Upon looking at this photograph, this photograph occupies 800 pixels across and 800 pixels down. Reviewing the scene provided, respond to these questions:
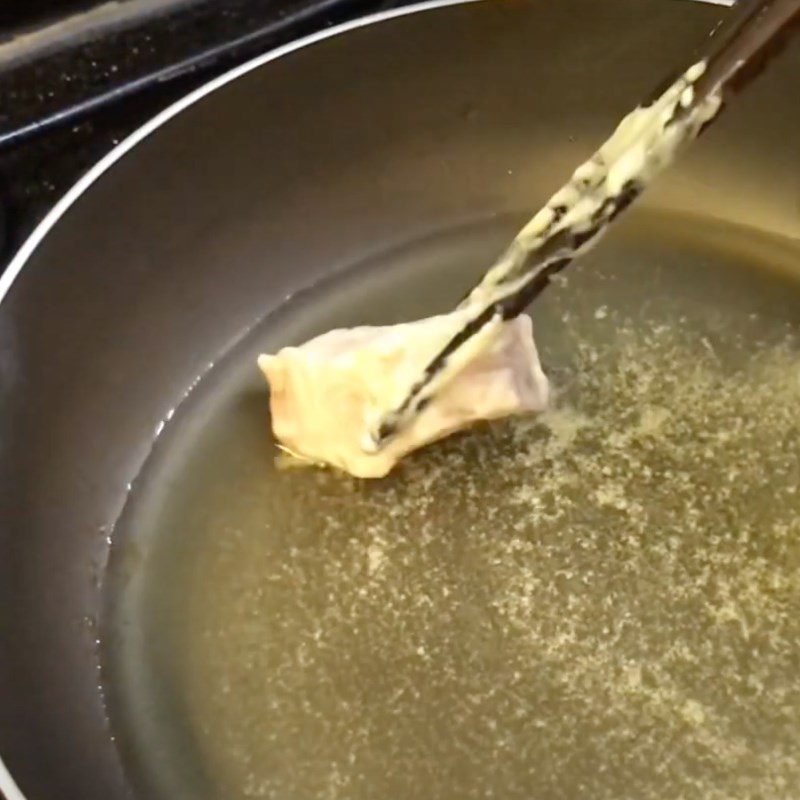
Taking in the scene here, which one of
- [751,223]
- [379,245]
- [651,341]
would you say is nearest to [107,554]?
[379,245]

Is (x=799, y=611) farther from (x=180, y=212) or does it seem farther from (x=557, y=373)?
(x=180, y=212)

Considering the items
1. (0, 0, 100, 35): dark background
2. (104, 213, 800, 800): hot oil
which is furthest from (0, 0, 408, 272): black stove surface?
(104, 213, 800, 800): hot oil

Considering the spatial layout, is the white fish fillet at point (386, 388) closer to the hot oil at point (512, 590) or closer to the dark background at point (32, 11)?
the hot oil at point (512, 590)

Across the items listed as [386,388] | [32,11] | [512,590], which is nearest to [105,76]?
[32,11]

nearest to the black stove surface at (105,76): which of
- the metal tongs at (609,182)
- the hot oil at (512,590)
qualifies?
the hot oil at (512,590)

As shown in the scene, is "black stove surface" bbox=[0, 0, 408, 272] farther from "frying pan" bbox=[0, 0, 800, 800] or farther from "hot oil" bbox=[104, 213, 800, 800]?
"hot oil" bbox=[104, 213, 800, 800]

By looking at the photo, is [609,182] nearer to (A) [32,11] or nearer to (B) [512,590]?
(B) [512,590]
